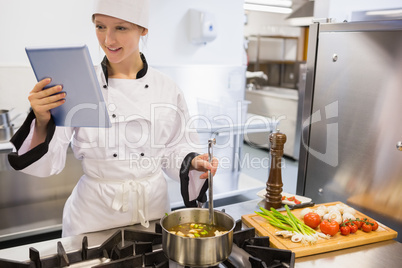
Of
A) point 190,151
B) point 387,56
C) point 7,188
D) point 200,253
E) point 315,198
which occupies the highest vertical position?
point 387,56

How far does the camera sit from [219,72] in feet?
11.9

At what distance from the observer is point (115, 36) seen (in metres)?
1.26

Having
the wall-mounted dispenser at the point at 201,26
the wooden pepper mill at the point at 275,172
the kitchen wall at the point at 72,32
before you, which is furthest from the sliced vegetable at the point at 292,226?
the wall-mounted dispenser at the point at 201,26

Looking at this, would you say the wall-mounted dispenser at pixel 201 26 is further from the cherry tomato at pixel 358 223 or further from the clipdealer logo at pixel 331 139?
the cherry tomato at pixel 358 223

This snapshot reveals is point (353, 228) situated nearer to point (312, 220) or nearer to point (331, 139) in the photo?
point (312, 220)

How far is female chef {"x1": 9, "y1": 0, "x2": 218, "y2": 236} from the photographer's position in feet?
4.20

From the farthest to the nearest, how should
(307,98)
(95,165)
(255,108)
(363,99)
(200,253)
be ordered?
(255,108)
(307,98)
(363,99)
(95,165)
(200,253)

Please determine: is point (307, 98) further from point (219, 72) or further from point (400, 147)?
point (219, 72)

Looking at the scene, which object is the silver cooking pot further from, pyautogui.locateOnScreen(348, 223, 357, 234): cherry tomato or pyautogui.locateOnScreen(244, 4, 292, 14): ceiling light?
pyautogui.locateOnScreen(244, 4, 292, 14): ceiling light

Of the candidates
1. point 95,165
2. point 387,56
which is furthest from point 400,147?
point 95,165

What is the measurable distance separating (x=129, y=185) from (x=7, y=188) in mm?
1807

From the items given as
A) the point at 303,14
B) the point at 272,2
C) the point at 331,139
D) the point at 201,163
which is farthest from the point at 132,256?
the point at 303,14

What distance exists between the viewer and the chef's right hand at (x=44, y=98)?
100 centimetres

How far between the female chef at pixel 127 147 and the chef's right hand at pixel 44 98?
0.81ft
